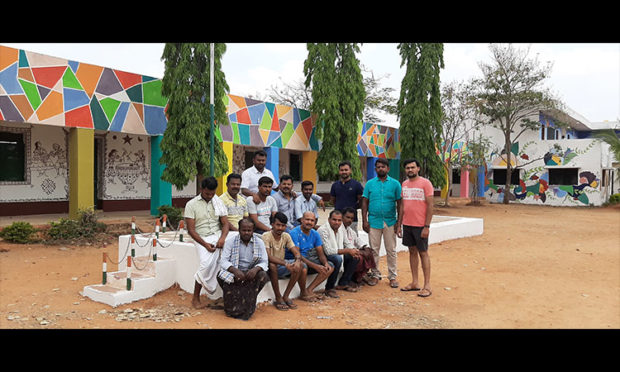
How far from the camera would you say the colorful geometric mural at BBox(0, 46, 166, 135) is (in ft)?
32.8

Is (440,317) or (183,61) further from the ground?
(183,61)

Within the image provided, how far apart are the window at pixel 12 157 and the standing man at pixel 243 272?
9851 mm

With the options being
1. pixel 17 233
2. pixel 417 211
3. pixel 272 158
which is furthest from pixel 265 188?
pixel 272 158

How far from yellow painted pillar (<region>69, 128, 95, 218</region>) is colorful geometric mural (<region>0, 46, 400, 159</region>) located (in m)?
0.31

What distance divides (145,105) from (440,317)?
34.1ft

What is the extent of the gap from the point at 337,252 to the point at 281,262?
0.98 metres

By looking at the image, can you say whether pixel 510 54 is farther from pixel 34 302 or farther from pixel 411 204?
pixel 34 302

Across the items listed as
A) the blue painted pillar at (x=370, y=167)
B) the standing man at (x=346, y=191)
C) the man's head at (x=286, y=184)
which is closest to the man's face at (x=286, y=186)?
the man's head at (x=286, y=184)

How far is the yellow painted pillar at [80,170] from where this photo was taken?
1105cm

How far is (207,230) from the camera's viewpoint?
541cm

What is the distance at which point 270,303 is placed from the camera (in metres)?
5.52

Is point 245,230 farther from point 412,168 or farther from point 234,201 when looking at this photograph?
point 412,168

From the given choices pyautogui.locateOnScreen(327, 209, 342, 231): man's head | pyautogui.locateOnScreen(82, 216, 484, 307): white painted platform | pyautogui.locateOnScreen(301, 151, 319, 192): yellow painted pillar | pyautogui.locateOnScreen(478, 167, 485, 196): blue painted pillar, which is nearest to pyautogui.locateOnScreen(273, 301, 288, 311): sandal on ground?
pyautogui.locateOnScreen(82, 216, 484, 307): white painted platform

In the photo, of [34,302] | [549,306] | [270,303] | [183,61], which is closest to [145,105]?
[183,61]
